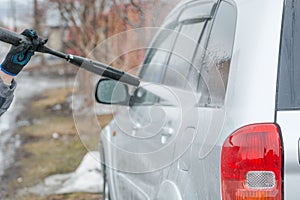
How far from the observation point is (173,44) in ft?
10.6

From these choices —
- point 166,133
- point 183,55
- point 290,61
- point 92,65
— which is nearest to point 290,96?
point 290,61

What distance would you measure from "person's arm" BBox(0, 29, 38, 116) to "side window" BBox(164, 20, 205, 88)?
81 cm

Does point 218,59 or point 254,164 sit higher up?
point 218,59

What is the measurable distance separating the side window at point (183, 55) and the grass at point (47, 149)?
969 mm

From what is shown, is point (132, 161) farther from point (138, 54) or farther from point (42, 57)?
point (42, 57)

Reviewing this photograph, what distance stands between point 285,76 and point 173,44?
1441 millimetres

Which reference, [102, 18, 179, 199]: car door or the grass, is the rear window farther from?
the grass

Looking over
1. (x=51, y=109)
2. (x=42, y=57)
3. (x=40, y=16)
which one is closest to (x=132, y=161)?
(x=40, y=16)

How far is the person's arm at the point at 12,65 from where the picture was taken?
2453 mm

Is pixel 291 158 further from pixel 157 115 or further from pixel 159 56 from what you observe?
pixel 159 56

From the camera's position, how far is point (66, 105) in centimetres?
1241

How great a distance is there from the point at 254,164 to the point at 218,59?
604 mm

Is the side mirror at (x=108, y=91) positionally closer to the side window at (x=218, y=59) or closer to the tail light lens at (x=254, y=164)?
the side window at (x=218, y=59)

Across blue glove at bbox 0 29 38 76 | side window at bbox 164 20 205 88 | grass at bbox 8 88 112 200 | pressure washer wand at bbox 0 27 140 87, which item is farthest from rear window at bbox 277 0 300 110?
grass at bbox 8 88 112 200
